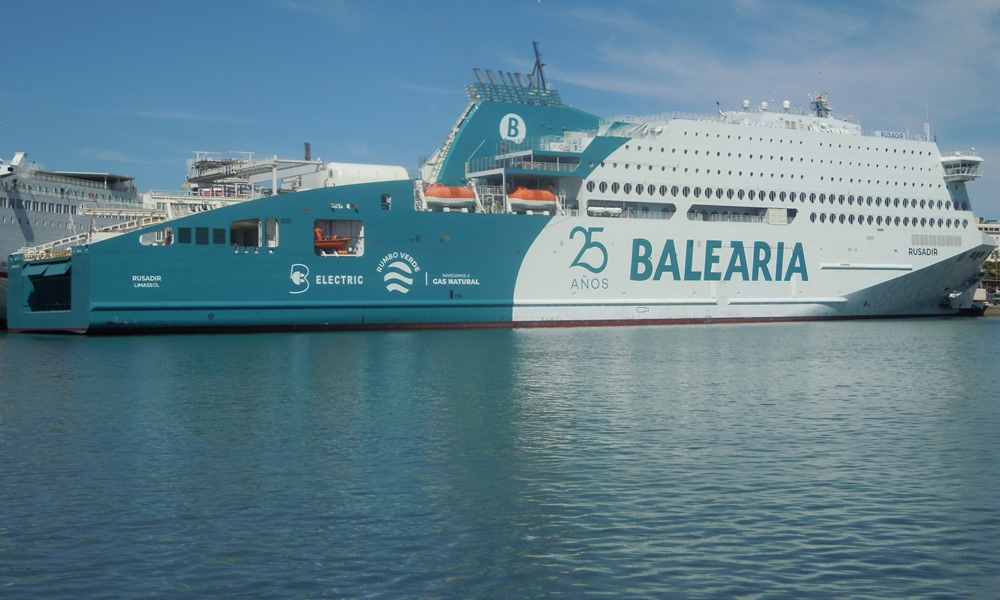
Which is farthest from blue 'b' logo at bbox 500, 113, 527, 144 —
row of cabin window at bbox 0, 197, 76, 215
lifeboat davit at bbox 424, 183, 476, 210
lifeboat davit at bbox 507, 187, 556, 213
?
row of cabin window at bbox 0, 197, 76, 215

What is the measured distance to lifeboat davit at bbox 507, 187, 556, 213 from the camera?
3195 cm

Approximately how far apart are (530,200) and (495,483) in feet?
75.1

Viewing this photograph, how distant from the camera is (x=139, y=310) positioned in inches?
1045

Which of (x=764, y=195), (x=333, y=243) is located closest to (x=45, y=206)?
(x=333, y=243)

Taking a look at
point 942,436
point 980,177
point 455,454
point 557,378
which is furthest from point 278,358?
point 980,177

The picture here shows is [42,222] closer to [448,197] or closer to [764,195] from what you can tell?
[448,197]

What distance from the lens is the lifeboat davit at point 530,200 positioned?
105 ft

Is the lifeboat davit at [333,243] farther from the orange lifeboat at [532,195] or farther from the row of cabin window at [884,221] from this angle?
the row of cabin window at [884,221]

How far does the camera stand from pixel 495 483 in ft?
32.0

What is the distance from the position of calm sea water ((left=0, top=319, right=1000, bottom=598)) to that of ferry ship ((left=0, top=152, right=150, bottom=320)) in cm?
1947

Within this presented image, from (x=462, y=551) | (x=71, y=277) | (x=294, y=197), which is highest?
(x=294, y=197)

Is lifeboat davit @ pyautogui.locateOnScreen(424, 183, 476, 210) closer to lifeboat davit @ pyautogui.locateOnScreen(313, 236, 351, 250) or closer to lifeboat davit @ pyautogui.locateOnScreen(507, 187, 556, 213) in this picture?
lifeboat davit @ pyautogui.locateOnScreen(507, 187, 556, 213)

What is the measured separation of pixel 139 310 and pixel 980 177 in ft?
105

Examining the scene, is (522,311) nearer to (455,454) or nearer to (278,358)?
(278,358)
